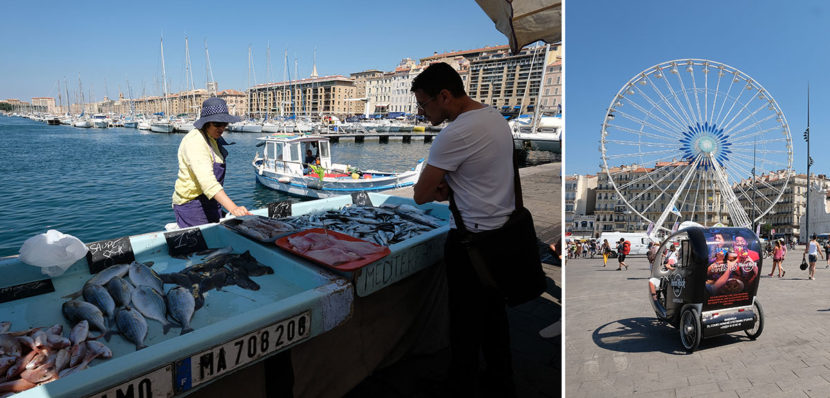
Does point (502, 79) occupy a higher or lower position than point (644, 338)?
higher

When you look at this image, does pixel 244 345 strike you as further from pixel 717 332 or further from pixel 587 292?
pixel 587 292

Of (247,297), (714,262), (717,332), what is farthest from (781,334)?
(247,297)

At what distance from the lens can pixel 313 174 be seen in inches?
595

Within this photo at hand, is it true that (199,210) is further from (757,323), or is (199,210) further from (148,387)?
(757,323)

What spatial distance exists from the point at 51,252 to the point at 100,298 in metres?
0.37

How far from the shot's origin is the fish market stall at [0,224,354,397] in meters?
1.04

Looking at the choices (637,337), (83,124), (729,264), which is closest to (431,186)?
(729,264)

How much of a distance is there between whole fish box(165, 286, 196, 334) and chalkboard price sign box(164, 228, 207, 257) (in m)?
0.57

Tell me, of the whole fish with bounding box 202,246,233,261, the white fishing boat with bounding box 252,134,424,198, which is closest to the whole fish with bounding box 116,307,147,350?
the whole fish with bounding box 202,246,233,261

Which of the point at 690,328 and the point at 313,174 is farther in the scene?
the point at 313,174

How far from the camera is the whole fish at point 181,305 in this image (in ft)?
4.81

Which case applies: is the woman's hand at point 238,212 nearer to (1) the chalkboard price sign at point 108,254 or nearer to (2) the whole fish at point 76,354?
(1) the chalkboard price sign at point 108,254

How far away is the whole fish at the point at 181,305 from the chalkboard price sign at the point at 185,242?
575mm

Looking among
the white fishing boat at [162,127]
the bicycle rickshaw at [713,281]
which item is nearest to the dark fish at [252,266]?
the bicycle rickshaw at [713,281]
